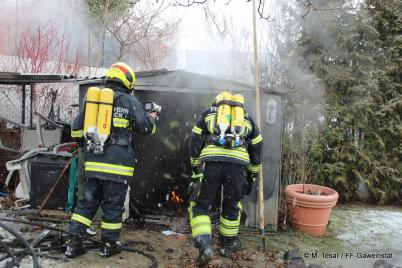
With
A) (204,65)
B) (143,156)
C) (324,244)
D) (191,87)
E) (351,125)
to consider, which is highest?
(204,65)

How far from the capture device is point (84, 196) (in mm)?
4652

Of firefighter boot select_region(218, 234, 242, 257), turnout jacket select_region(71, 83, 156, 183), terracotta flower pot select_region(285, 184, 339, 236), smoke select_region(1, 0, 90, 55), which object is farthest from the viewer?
smoke select_region(1, 0, 90, 55)

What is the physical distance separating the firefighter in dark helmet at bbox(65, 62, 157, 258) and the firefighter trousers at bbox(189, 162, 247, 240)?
89 centimetres

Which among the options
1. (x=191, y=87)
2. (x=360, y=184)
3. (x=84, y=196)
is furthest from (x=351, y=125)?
(x=84, y=196)

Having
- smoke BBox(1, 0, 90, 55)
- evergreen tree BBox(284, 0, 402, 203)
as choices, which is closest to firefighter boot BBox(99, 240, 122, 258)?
evergreen tree BBox(284, 0, 402, 203)

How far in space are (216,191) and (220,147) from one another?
1.77 feet

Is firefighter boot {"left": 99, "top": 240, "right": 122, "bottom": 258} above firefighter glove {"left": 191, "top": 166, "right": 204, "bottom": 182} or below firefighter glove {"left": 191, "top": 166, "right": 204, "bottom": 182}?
below

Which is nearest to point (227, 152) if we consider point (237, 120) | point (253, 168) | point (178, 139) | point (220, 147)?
point (220, 147)

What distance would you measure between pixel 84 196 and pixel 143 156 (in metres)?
1.97

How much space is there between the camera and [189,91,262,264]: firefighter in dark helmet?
4.62m

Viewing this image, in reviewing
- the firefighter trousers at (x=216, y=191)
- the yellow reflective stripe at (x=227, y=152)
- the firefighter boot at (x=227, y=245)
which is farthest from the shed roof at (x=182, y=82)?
the firefighter boot at (x=227, y=245)

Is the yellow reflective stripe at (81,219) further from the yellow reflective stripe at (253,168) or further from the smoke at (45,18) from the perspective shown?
the smoke at (45,18)

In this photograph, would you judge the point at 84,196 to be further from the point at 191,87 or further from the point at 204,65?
the point at 204,65

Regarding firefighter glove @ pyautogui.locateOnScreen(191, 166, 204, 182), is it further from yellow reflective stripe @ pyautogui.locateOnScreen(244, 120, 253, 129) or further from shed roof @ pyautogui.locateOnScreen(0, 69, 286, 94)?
shed roof @ pyautogui.locateOnScreen(0, 69, 286, 94)
